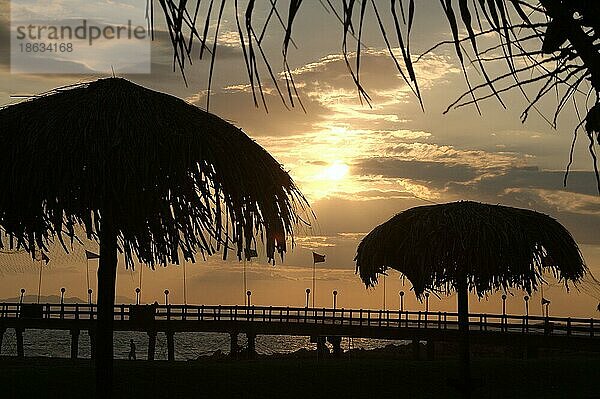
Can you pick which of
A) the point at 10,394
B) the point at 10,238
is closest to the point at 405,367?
the point at 10,394

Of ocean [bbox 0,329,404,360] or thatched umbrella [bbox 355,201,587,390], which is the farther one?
ocean [bbox 0,329,404,360]

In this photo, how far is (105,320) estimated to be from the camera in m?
12.3

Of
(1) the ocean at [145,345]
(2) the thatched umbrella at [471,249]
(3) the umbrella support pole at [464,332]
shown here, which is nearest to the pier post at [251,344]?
(2) the thatched umbrella at [471,249]

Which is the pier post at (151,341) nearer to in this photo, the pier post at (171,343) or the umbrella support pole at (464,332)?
the pier post at (171,343)

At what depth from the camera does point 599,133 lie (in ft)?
10.5

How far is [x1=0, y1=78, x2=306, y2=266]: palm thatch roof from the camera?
1113cm

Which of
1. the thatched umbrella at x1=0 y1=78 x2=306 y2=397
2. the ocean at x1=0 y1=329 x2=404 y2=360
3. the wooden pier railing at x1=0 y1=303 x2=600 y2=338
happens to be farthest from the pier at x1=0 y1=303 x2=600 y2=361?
the ocean at x1=0 y1=329 x2=404 y2=360

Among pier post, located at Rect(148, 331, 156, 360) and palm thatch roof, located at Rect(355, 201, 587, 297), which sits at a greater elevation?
palm thatch roof, located at Rect(355, 201, 587, 297)

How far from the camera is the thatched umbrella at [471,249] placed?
18.1m

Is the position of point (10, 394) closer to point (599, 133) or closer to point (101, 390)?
point (101, 390)

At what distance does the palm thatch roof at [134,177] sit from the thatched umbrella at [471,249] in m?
6.61

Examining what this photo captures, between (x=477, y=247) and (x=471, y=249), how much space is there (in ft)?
0.45

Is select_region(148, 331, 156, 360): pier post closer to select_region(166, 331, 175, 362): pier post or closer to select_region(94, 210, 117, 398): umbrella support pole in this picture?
select_region(166, 331, 175, 362): pier post

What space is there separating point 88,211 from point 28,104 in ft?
7.54
